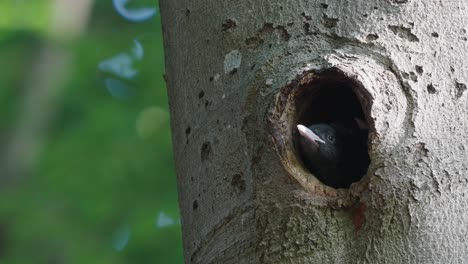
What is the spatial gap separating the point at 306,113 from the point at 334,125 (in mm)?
359

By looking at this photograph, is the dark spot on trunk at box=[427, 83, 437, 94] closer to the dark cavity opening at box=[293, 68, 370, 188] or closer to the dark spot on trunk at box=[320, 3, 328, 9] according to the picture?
the dark cavity opening at box=[293, 68, 370, 188]

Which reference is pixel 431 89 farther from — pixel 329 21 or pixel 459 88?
pixel 329 21

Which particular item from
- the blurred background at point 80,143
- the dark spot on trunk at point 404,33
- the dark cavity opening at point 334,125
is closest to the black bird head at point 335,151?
the dark cavity opening at point 334,125

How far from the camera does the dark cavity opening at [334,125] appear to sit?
181 centimetres

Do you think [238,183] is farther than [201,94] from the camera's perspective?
No

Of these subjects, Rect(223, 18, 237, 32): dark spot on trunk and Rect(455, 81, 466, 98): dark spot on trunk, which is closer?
Rect(455, 81, 466, 98): dark spot on trunk

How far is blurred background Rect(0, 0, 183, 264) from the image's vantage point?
3943 mm

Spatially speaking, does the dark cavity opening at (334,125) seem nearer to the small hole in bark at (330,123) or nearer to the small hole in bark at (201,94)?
the small hole in bark at (330,123)

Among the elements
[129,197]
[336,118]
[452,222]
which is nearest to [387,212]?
[452,222]

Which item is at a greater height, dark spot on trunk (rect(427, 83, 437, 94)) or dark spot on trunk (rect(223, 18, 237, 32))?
dark spot on trunk (rect(427, 83, 437, 94))

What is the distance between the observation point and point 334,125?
234cm

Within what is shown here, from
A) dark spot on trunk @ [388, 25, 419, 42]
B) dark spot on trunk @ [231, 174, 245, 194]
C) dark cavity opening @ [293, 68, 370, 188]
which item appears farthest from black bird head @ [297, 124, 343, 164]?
dark spot on trunk @ [388, 25, 419, 42]

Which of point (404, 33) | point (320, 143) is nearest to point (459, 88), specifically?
point (404, 33)

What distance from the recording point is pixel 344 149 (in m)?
2.44
